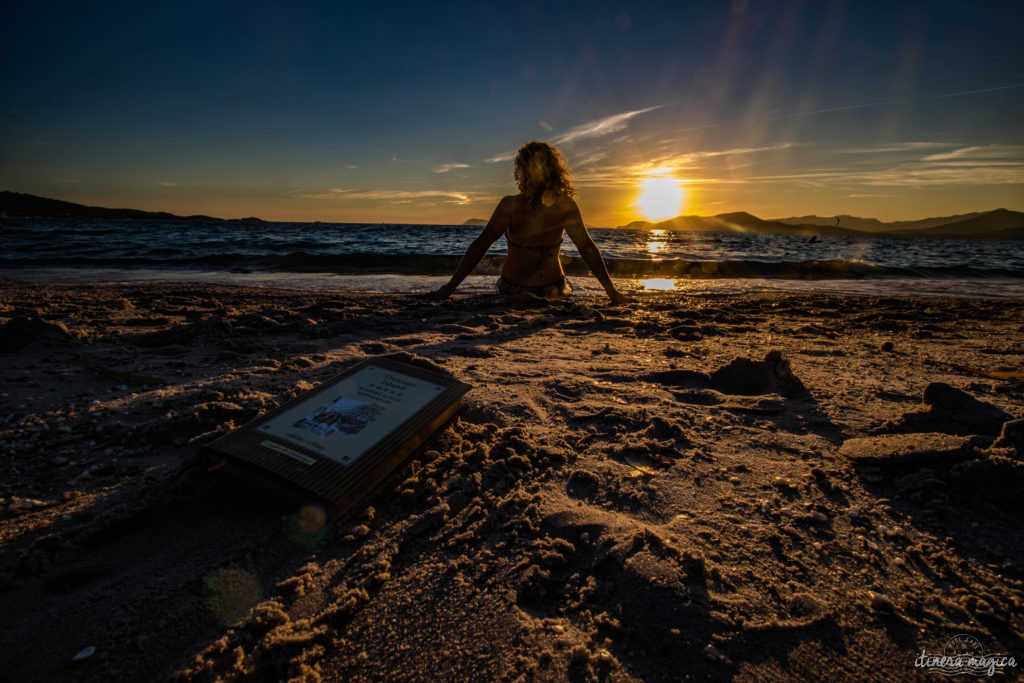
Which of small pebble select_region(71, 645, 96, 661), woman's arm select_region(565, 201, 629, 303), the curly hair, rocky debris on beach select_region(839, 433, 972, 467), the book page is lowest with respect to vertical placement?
small pebble select_region(71, 645, 96, 661)

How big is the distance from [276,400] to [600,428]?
5.03 ft

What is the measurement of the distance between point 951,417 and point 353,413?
2.34m

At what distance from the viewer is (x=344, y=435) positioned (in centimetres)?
127

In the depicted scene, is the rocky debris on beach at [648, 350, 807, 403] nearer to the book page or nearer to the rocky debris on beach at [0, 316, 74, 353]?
the book page

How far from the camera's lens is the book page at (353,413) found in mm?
1232

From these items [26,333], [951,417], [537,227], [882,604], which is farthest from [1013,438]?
[26,333]

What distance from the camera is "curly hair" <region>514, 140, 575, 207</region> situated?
14.1 ft

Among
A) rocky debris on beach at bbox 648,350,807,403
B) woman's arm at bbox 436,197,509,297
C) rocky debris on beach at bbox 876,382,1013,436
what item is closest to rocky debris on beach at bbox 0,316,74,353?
woman's arm at bbox 436,197,509,297

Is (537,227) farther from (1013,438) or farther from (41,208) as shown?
(41,208)

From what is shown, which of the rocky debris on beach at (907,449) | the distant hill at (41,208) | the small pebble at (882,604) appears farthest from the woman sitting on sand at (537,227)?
the distant hill at (41,208)

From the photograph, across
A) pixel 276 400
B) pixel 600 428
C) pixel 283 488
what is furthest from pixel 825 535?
pixel 276 400

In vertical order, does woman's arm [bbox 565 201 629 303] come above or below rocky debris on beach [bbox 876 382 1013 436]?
above

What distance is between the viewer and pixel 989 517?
1176 mm

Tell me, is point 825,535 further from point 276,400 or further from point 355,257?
point 355,257
